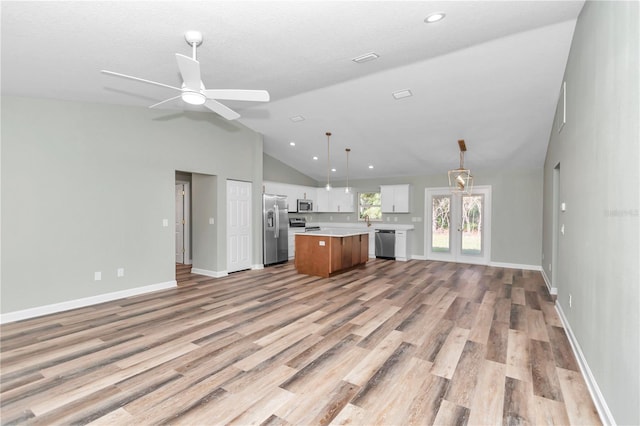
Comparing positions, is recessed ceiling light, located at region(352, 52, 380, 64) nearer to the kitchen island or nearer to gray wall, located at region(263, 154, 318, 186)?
the kitchen island

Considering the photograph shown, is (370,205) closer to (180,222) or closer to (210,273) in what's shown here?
(210,273)

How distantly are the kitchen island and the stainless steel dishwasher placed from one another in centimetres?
185

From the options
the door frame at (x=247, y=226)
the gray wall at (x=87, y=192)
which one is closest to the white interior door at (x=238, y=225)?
the door frame at (x=247, y=226)

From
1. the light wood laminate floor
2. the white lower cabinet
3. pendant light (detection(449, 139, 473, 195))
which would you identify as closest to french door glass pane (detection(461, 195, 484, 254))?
pendant light (detection(449, 139, 473, 195))

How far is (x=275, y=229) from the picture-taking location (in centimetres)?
756

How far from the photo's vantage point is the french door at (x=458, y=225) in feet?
25.1

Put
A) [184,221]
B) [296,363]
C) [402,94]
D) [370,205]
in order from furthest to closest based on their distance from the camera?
[370,205] < [184,221] < [402,94] < [296,363]

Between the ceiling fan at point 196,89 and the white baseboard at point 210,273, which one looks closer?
the ceiling fan at point 196,89

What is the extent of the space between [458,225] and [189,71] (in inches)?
289

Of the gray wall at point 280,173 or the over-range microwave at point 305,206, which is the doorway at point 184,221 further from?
the over-range microwave at point 305,206

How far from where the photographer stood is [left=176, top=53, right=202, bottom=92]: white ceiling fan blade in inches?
92.3

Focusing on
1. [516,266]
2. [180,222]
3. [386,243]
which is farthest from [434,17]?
[180,222]

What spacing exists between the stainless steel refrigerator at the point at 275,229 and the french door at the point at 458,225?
12.7 feet

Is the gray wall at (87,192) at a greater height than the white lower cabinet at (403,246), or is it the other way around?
the gray wall at (87,192)
